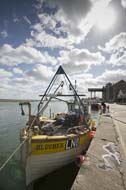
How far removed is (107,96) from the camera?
128750mm

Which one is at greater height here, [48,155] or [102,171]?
[102,171]

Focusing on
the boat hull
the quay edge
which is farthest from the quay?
the boat hull

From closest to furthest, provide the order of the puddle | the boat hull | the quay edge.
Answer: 1. the quay edge
2. the puddle
3. the boat hull

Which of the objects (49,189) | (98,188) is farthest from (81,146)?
(98,188)

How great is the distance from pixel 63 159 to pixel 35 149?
184 centimetres

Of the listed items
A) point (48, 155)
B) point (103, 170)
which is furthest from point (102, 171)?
point (48, 155)

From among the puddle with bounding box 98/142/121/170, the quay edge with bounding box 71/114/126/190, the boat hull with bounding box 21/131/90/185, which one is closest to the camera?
the quay edge with bounding box 71/114/126/190

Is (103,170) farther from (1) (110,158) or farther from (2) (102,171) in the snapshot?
(1) (110,158)

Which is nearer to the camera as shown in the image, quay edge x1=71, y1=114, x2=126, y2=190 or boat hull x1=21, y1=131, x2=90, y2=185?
quay edge x1=71, y1=114, x2=126, y2=190

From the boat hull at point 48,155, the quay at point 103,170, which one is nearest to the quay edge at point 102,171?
the quay at point 103,170

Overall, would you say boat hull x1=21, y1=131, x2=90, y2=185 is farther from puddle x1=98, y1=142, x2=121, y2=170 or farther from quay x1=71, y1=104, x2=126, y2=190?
puddle x1=98, y1=142, x2=121, y2=170

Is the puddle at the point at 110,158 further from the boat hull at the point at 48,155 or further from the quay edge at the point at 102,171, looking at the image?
the boat hull at the point at 48,155

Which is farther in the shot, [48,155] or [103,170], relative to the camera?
[48,155]

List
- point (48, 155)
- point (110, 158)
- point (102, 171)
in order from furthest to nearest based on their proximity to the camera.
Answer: point (48, 155) < point (110, 158) < point (102, 171)
